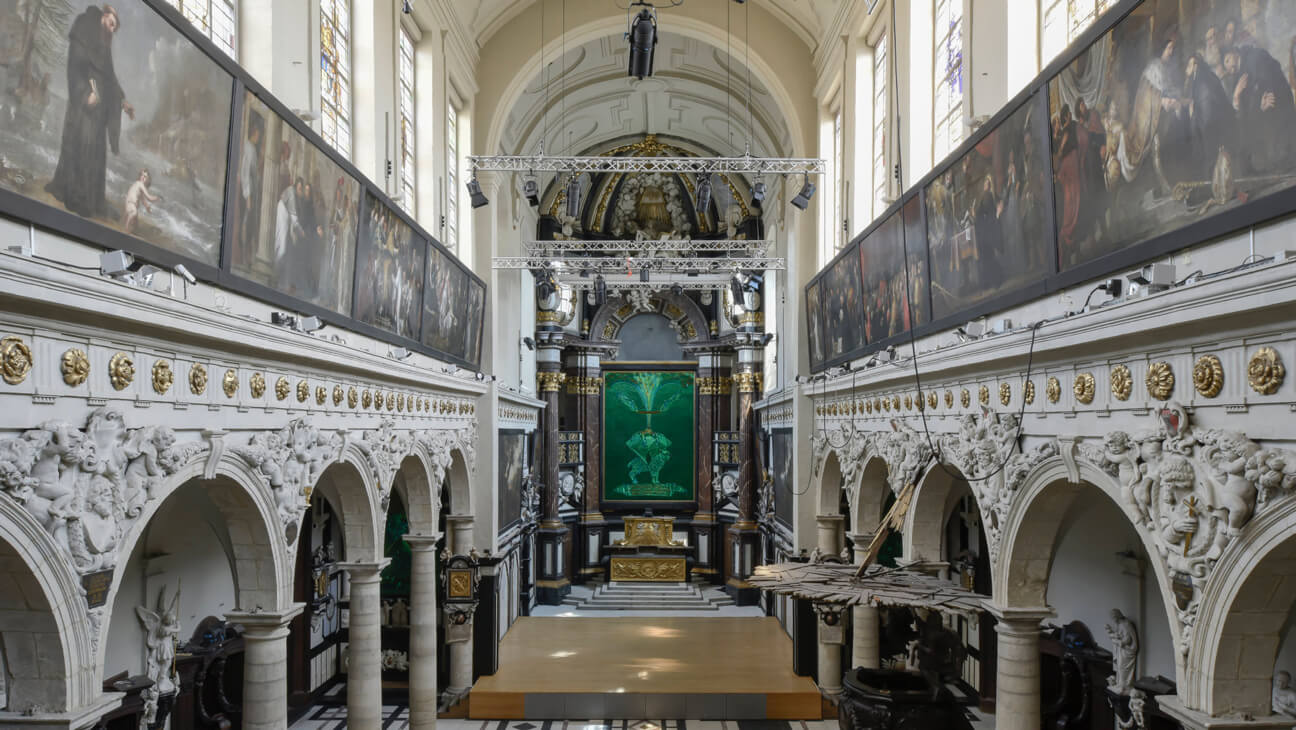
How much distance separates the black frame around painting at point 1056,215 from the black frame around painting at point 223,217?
607cm

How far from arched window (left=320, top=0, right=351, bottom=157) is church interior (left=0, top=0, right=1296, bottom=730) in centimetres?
8

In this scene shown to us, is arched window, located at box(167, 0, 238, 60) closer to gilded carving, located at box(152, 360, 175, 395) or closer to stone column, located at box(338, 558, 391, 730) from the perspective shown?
gilded carving, located at box(152, 360, 175, 395)

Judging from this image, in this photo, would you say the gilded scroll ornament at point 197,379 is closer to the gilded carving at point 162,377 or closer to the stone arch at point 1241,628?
the gilded carving at point 162,377

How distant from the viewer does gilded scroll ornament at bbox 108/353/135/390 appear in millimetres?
5590

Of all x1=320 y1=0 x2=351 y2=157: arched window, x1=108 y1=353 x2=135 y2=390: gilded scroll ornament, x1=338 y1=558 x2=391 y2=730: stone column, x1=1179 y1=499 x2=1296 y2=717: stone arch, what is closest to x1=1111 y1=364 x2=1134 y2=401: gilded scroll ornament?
x1=1179 y1=499 x2=1296 y2=717: stone arch

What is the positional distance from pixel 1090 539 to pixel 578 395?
58.7ft

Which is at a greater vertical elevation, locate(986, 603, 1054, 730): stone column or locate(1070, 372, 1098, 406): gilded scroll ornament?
locate(1070, 372, 1098, 406): gilded scroll ornament

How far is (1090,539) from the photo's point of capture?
11.4 meters

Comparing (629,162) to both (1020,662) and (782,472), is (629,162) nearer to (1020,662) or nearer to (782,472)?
(782,472)

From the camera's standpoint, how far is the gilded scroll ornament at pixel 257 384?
7.62 m

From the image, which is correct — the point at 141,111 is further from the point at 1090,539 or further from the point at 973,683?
the point at 973,683

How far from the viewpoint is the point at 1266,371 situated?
178 inches

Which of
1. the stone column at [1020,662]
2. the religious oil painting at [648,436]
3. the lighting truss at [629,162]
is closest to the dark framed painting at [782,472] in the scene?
the lighting truss at [629,162]

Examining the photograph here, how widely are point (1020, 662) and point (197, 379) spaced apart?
7340 mm
